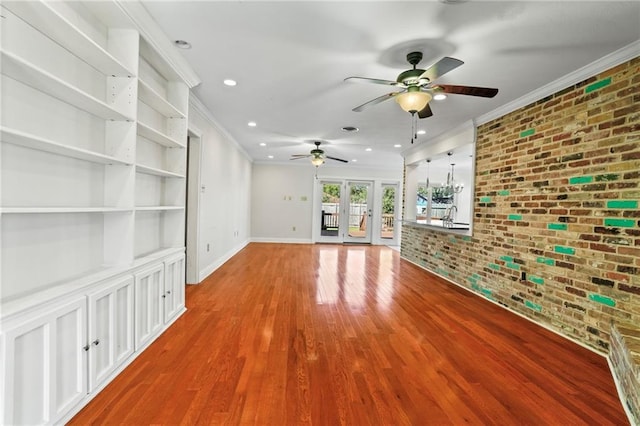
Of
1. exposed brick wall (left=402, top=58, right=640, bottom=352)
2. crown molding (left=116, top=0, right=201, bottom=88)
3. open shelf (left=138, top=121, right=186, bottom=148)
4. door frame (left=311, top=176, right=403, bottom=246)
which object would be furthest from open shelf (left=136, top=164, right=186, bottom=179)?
door frame (left=311, top=176, right=403, bottom=246)

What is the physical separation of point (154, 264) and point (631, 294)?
12.8 feet

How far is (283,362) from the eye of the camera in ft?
7.03

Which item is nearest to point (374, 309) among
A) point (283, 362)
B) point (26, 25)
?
point (283, 362)

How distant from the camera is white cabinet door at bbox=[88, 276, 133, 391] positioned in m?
1.70

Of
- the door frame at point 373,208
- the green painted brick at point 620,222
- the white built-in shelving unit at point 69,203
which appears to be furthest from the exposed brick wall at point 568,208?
the door frame at point 373,208

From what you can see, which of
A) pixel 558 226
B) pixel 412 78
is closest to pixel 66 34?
pixel 412 78

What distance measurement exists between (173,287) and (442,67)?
3111 mm

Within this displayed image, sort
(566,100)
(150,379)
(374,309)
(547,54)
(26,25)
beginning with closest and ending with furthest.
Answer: (26,25) < (150,379) < (547,54) < (566,100) < (374,309)

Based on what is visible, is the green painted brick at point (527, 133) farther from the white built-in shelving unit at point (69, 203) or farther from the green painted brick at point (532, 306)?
the white built-in shelving unit at point (69, 203)

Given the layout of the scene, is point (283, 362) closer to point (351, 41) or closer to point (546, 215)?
point (351, 41)

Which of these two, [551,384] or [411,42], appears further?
[411,42]

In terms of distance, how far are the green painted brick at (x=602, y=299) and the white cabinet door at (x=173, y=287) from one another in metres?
3.87

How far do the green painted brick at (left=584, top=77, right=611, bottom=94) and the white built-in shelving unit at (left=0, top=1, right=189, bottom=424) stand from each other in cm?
384

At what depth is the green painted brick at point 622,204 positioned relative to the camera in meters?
2.21
